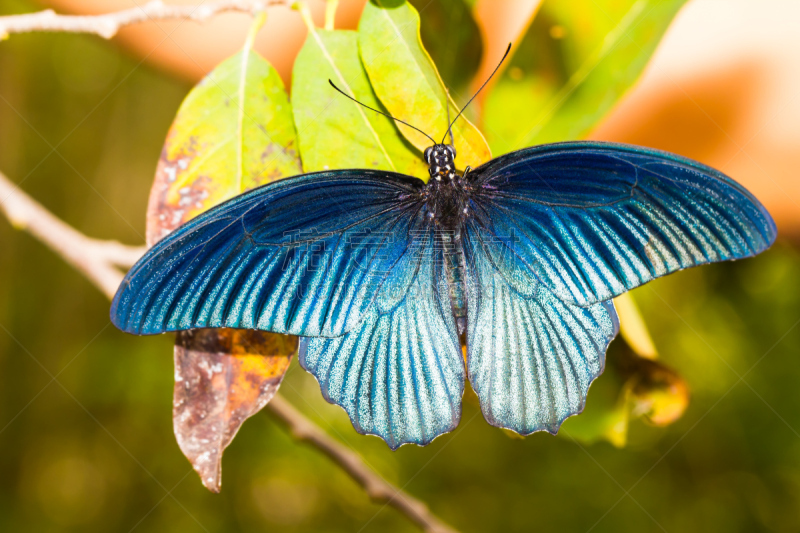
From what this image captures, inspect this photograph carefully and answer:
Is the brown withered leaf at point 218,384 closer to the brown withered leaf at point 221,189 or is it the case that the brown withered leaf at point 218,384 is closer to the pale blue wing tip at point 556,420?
the brown withered leaf at point 221,189

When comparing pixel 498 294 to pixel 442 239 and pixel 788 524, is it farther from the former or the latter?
pixel 788 524

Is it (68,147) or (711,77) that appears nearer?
(711,77)

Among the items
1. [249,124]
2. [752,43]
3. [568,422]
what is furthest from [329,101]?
[752,43]

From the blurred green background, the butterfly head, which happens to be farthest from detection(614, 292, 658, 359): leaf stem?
the blurred green background

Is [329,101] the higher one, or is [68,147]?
[329,101]

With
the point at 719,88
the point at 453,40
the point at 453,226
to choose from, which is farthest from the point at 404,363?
the point at 719,88

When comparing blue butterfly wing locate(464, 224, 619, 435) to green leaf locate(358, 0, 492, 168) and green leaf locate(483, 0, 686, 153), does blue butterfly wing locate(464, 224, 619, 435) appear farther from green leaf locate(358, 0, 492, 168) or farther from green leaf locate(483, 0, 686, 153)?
green leaf locate(483, 0, 686, 153)

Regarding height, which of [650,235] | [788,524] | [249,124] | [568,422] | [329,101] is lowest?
[788,524]
